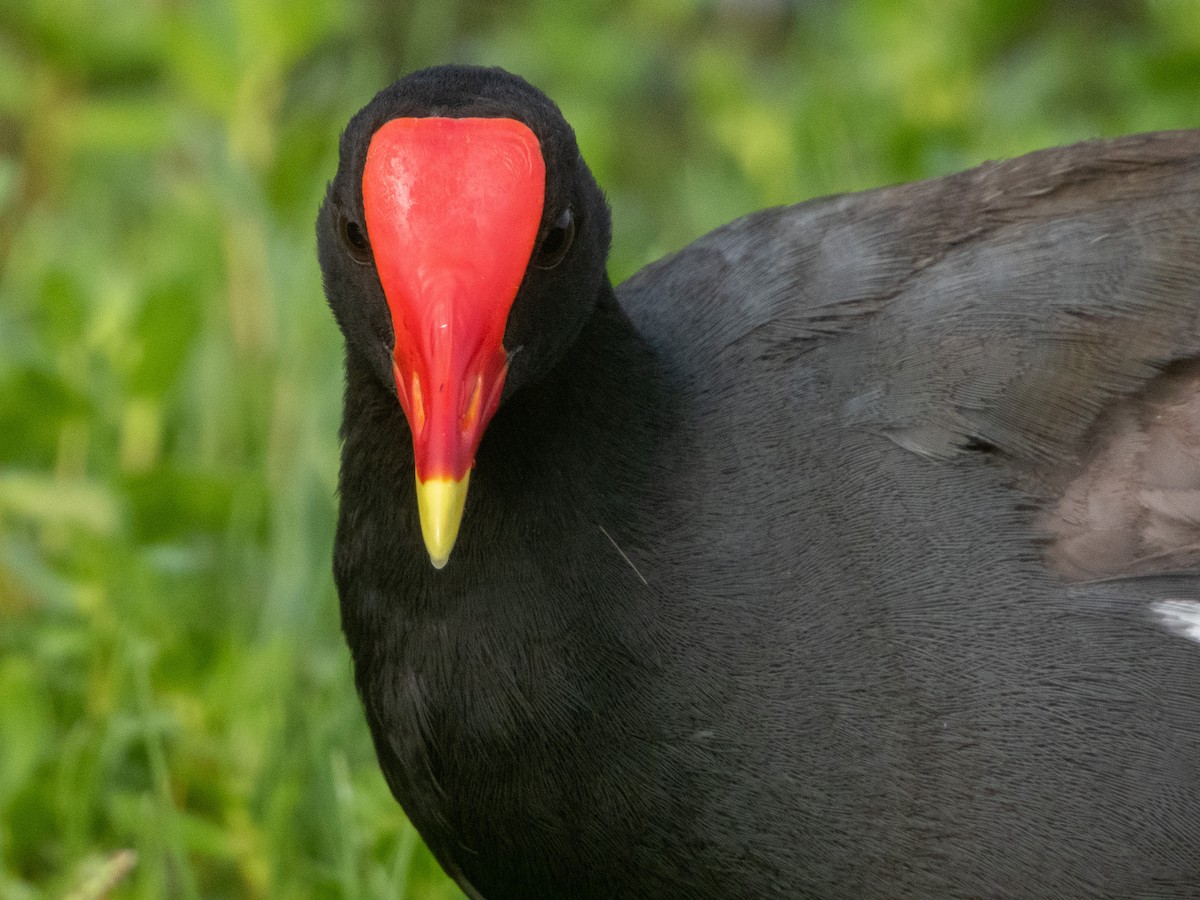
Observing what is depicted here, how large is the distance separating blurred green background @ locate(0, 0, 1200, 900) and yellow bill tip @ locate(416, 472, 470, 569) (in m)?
0.98

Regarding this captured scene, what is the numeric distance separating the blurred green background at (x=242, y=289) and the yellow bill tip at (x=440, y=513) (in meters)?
0.98

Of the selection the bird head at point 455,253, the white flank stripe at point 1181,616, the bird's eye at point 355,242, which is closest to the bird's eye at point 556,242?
the bird head at point 455,253

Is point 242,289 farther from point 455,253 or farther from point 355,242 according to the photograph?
point 455,253

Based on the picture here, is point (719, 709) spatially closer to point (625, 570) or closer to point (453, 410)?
point (625, 570)

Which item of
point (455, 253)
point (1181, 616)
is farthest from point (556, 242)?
point (1181, 616)

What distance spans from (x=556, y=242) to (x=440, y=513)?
388mm

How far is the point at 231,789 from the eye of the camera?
2.96m

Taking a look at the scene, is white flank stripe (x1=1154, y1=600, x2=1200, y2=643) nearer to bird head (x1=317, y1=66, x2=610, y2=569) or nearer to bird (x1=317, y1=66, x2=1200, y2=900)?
bird (x1=317, y1=66, x2=1200, y2=900)

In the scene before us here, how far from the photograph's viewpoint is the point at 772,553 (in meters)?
2.22

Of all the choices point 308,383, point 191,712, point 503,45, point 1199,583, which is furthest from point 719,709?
point 503,45

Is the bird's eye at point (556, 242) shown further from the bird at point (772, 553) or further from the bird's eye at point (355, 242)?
the bird's eye at point (355, 242)

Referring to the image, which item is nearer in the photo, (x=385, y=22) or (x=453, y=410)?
(x=453, y=410)

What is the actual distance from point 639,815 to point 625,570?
0.30 metres

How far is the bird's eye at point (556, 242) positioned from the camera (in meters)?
2.09
